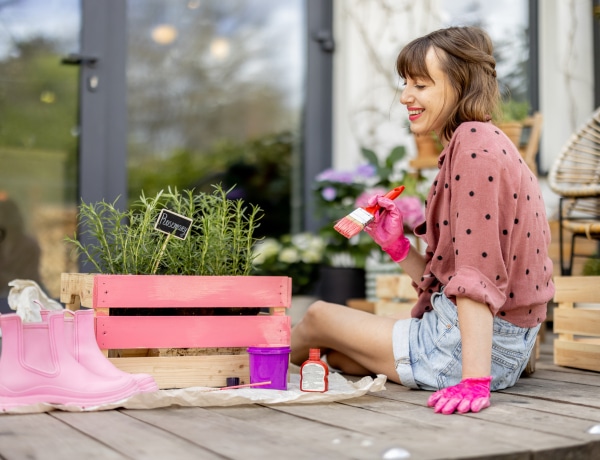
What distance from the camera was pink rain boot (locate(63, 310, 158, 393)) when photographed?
1777 mm

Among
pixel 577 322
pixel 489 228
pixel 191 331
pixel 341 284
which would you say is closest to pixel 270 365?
pixel 191 331

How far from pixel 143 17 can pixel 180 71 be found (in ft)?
1.00

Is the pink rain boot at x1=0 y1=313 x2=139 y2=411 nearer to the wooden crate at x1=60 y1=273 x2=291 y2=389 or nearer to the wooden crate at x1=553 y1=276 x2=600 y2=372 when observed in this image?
the wooden crate at x1=60 y1=273 x2=291 y2=389

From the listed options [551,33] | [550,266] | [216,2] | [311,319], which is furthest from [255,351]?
[551,33]

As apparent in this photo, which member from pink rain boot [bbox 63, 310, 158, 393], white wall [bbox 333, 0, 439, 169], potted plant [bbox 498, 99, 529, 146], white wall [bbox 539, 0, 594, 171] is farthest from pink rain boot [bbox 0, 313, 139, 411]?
white wall [bbox 539, 0, 594, 171]

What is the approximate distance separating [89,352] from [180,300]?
0.28 m

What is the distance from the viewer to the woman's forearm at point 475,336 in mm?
1755

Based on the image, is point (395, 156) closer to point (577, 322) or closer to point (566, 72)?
point (566, 72)

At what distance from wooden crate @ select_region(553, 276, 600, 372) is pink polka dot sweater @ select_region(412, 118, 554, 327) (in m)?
0.54

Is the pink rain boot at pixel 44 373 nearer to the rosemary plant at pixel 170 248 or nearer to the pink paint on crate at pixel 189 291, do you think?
the pink paint on crate at pixel 189 291

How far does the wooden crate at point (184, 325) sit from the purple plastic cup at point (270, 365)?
10 cm

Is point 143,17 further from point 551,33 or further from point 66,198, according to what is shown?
point 551,33

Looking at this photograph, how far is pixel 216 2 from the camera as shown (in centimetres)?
414

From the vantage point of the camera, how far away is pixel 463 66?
197 cm
